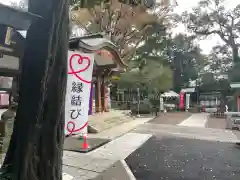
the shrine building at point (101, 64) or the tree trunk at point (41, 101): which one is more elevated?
the shrine building at point (101, 64)

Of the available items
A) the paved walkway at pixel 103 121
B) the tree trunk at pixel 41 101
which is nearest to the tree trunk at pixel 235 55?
the paved walkway at pixel 103 121

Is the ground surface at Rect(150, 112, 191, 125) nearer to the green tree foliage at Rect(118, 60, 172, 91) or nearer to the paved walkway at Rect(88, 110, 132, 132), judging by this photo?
the paved walkway at Rect(88, 110, 132, 132)

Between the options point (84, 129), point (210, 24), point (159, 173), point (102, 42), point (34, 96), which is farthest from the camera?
point (210, 24)

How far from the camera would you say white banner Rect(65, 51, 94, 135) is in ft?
13.5

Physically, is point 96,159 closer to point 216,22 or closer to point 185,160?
point 185,160

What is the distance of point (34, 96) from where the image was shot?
3.24m

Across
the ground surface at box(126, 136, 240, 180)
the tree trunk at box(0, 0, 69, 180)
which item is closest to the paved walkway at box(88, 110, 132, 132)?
the ground surface at box(126, 136, 240, 180)

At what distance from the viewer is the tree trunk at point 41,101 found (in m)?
3.20

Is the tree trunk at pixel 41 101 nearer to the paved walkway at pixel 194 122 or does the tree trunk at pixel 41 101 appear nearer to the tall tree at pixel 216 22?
the paved walkway at pixel 194 122

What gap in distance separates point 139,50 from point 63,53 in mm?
27575

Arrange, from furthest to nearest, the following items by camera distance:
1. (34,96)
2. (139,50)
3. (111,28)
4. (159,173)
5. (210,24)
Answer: (210,24)
(139,50)
(111,28)
(159,173)
(34,96)

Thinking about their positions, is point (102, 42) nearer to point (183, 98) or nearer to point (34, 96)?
point (34, 96)

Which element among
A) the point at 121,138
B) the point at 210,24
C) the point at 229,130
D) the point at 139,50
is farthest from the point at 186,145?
the point at 210,24

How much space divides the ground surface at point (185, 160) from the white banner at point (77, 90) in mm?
2248
